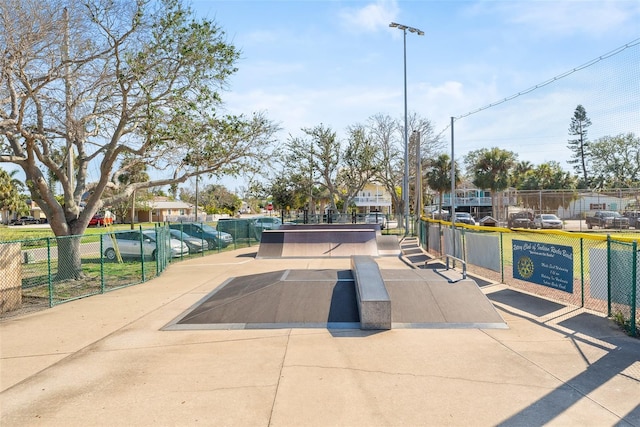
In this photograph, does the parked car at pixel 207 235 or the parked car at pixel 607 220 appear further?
the parked car at pixel 607 220

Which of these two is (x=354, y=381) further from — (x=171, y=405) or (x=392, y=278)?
(x=392, y=278)

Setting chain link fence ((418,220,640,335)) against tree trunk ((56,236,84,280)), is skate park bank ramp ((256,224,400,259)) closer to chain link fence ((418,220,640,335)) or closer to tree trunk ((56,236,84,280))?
chain link fence ((418,220,640,335))

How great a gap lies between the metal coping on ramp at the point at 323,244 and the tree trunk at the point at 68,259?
7.82m

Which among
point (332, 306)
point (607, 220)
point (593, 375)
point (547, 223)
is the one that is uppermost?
point (607, 220)

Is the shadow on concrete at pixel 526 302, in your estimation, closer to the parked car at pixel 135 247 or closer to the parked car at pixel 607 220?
the parked car at pixel 135 247

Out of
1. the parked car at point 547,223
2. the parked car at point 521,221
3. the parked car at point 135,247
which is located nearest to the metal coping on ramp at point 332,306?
the parked car at point 135,247

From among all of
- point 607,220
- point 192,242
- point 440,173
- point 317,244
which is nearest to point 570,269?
point 317,244

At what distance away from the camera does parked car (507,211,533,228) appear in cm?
3309

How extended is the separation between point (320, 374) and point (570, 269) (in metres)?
6.20

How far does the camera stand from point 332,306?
8492 mm

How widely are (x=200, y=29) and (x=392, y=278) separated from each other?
31.2 ft

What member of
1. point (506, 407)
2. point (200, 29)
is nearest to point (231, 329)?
point (506, 407)

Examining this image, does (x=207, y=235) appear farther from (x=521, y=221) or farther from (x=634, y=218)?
(x=634, y=218)

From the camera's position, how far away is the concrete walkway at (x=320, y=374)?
14.2 ft
